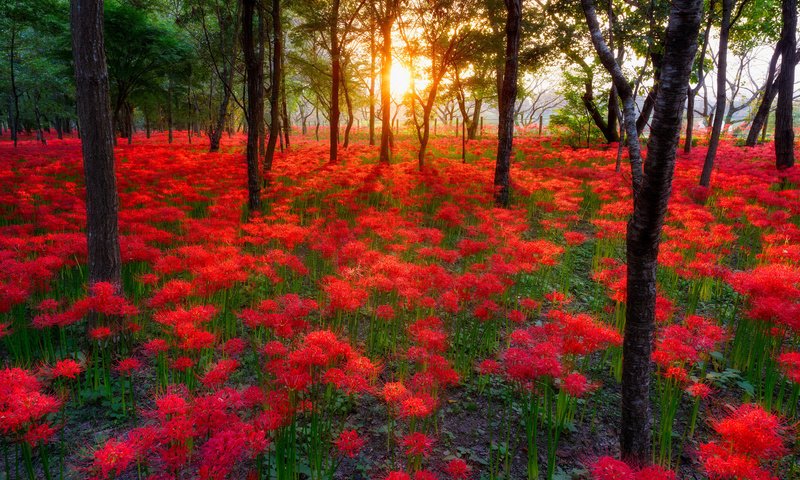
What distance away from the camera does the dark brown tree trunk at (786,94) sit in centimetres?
1404

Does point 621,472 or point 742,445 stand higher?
point 742,445

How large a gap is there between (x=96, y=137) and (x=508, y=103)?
32.3 ft

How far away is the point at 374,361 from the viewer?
16.9ft

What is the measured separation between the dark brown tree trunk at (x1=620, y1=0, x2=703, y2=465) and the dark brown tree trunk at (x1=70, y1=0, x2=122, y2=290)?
5772 millimetres

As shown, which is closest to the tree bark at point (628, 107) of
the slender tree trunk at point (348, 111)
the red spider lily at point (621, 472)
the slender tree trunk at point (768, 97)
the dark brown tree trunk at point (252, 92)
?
the red spider lily at point (621, 472)

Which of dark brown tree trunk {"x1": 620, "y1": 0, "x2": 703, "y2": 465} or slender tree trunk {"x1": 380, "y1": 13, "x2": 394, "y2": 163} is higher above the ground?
slender tree trunk {"x1": 380, "y1": 13, "x2": 394, "y2": 163}

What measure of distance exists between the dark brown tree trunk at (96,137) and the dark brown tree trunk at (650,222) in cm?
577

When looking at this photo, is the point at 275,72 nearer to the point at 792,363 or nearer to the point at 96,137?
the point at 96,137

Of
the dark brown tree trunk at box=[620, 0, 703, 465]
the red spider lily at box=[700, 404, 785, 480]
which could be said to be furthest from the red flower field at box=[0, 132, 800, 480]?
the dark brown tree trunk at box=[620, 0, 703, 465]

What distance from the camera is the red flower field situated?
3.03 m

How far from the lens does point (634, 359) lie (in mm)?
3160

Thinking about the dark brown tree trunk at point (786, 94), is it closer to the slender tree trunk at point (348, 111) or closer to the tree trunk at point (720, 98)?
the tree trunk at point (720, 98)

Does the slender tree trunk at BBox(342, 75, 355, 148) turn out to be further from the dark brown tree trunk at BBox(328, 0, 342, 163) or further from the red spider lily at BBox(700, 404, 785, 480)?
the red spider lily at BBox(700, 404, 785, 480)

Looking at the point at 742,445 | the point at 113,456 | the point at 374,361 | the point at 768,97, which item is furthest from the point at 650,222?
the point at 768,97
